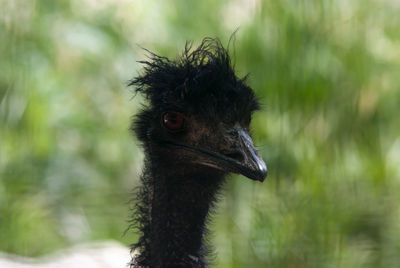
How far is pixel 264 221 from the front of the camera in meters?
3.43

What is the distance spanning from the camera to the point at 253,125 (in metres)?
4.10

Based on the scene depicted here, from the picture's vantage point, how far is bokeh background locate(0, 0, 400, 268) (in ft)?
12.1

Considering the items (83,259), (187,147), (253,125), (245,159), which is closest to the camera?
(245,159)

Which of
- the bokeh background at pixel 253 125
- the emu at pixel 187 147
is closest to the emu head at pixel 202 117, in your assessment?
the emu at pixel 187 147

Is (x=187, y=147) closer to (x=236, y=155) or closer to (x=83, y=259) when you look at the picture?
(x=236, y=155)

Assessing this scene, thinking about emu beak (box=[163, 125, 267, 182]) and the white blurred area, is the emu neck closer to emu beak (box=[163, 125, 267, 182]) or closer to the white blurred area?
emu beak (box=[163, 125, 267, 182])

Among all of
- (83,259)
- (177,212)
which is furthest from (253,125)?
(177,212)

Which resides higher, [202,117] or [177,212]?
[202,117]

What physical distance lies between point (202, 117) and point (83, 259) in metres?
1.44

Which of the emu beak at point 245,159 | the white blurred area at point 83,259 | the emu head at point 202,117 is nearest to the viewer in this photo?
the emu beak at point 245,159

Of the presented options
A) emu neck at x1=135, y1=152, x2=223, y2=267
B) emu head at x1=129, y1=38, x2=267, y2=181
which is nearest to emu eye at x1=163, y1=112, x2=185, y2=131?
emu head at x1=129, y1=38, x2=267, y2=181

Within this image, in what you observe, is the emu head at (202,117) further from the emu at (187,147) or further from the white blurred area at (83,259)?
the white blurred area at (83,259)

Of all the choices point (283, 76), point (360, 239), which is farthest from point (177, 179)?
point (283, 76)

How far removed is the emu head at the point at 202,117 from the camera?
239cm
